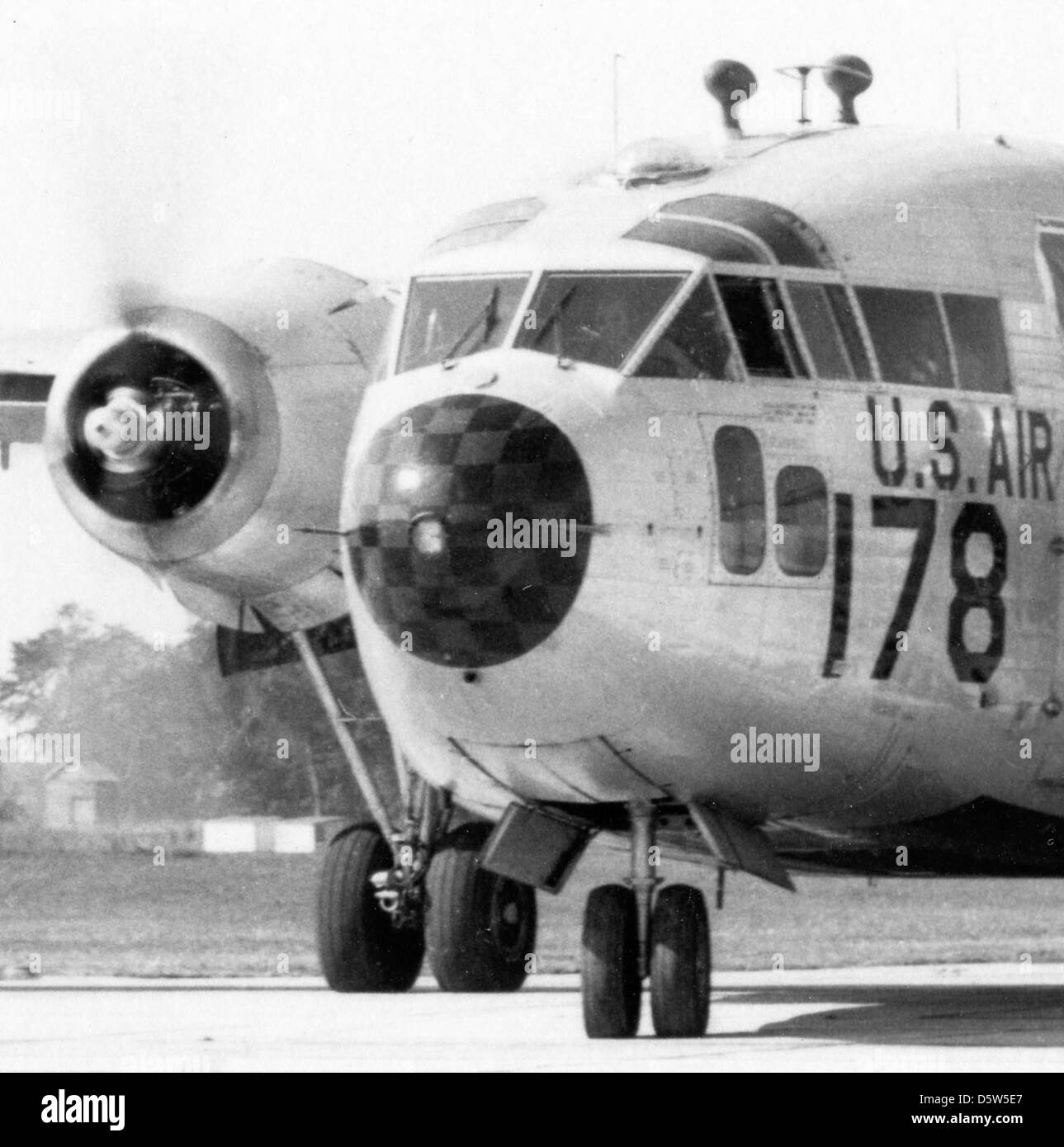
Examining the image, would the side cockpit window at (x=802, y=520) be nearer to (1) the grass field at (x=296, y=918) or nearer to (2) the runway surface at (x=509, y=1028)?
(2) the runway surface at (x=509, y=1028)

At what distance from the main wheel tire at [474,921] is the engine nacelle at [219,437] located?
1.85 metres

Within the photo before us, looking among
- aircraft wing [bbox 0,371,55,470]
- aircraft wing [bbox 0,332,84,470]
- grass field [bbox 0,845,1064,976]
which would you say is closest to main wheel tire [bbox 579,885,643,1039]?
aircraft wing [bbox 0,371,55,470]

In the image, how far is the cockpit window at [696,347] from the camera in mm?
12953

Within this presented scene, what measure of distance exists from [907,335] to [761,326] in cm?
80

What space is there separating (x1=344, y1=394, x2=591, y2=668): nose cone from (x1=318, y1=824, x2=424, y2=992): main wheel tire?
14.1 ft

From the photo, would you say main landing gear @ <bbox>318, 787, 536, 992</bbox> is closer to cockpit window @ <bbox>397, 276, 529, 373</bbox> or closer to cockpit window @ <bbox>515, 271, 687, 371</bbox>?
cockpit window @ <bbox>397, 276, 529, 373</bbox>

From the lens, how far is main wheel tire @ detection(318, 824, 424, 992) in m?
16.9

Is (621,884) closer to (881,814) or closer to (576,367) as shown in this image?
(881,814)

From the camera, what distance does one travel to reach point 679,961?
1323 centimetres

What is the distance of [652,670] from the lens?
Answer: 12766 mm

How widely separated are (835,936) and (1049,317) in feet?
46.2

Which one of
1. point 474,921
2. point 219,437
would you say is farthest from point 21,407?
point 474,921

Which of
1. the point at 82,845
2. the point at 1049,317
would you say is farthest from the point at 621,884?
the point at 82,845
